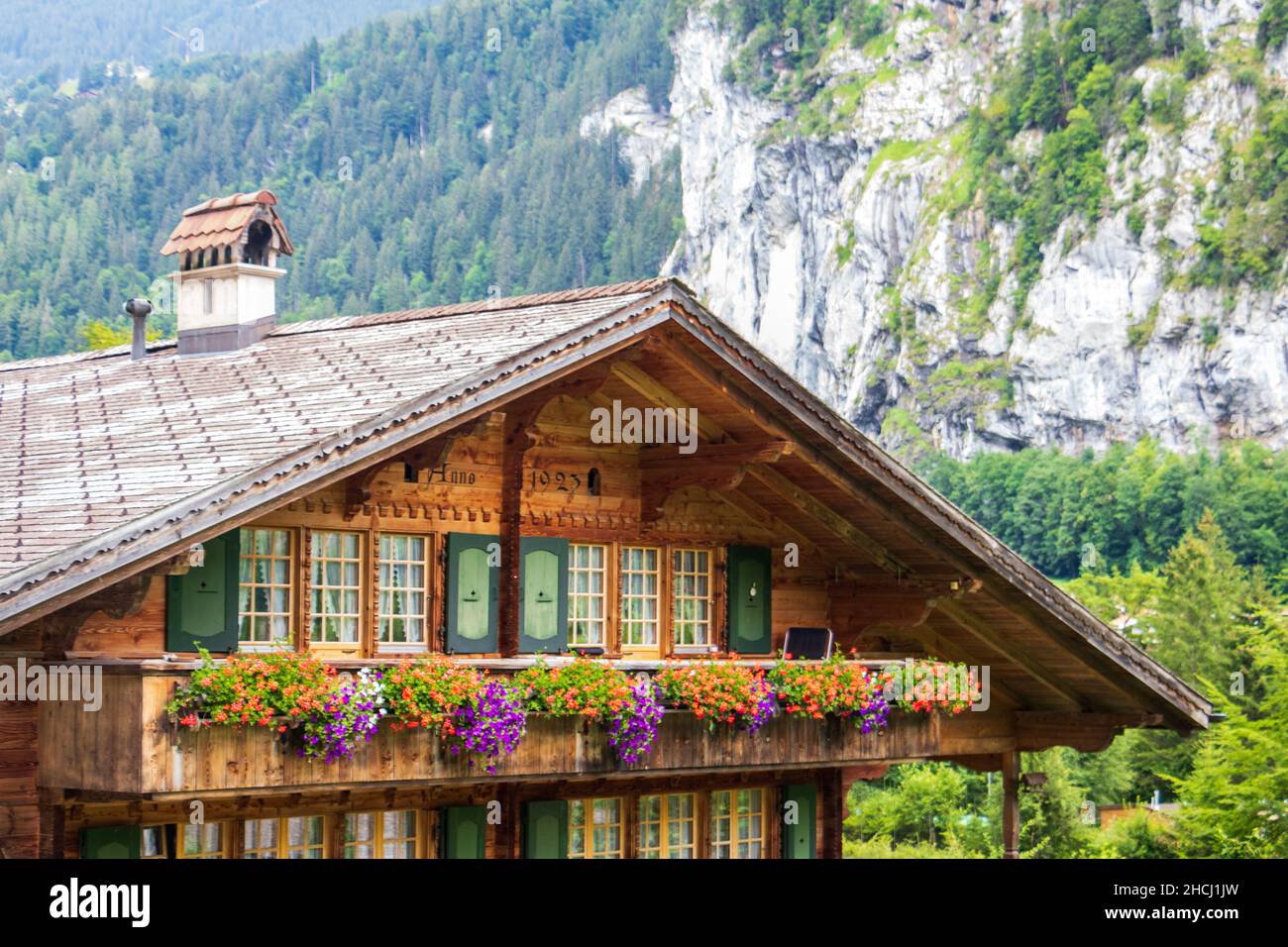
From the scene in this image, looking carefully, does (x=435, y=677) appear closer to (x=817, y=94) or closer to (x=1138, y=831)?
(x=1138, y=831)

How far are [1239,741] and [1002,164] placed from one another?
129 meters

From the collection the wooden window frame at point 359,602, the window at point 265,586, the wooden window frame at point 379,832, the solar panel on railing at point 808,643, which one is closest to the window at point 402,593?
the wooden window frame at point 359,602

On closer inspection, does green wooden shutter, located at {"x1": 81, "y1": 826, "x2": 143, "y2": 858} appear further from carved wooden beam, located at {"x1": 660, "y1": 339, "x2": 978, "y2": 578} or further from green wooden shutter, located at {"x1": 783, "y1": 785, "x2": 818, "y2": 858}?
green wooden shutter, located at {"x1": 783, "y1": 785, "x2": 818, "y2": 858}

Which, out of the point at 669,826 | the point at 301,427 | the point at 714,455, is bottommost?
the point at 669,826

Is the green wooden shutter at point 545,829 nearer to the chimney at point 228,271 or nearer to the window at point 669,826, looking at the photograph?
the window at point 669,826

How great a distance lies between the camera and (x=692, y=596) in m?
19.0

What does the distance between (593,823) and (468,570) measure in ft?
9.81

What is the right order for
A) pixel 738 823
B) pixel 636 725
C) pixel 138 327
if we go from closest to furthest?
1. pixel 636 725
2. pixel 738 823
3. pixel 138 327

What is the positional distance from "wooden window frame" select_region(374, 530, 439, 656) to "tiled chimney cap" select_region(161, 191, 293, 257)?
17.1 ft

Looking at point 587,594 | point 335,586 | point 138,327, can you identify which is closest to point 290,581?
Result: point 335,586

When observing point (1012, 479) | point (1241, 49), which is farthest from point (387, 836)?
point (1241, 49)

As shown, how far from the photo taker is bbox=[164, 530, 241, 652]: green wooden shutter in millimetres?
14400

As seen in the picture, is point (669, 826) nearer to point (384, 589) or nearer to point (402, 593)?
point (402, 593)

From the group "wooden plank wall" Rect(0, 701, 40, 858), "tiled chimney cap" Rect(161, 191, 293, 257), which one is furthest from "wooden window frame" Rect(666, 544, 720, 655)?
"wooden plank wall" Rect(0, 701, 40, 858)
